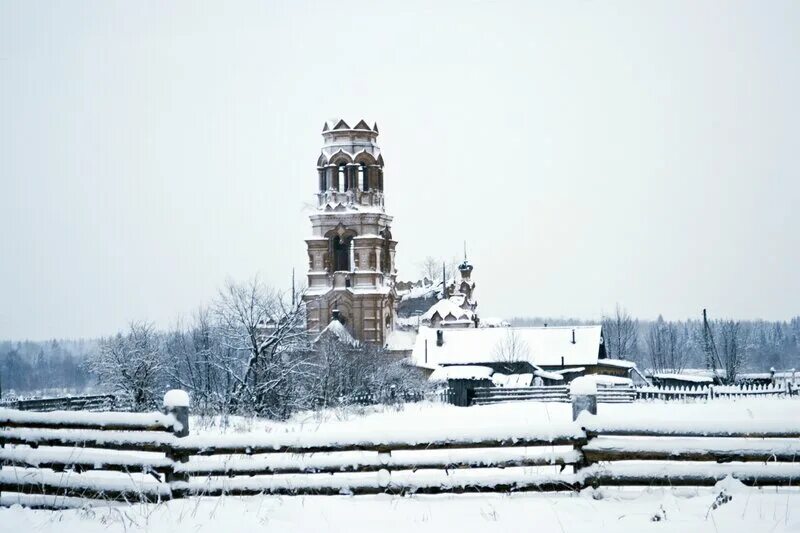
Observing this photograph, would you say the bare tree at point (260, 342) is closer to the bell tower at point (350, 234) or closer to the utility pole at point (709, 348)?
the bell tower at point (350, 234)

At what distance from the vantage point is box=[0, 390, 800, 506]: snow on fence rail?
11.2 m

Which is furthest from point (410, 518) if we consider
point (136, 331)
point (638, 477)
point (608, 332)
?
point (608, 332)

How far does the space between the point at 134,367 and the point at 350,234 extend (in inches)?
1214

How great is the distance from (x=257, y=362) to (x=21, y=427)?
21.9 metres

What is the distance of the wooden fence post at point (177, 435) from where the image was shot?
462 inches

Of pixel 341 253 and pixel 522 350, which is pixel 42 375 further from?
pixel 522 350

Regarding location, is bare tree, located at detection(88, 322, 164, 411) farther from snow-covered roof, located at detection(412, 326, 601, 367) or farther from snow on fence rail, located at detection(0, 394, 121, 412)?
snow-covered roof, located at detection(412, 326, 601, 367)

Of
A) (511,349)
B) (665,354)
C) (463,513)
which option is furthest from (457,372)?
(665,354)

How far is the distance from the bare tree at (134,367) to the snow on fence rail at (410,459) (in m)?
24.4

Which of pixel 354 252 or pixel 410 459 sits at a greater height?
pixel 354 252

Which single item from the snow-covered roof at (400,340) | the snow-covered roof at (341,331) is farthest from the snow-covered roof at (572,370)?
the snow-covered roof at (341,331)

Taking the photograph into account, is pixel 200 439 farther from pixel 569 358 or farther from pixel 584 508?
pixel 569 358

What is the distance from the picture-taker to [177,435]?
1191 cm

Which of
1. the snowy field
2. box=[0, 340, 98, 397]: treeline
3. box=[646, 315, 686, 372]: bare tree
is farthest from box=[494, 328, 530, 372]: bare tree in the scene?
box=[0, 340, 98, 397]: treeline
